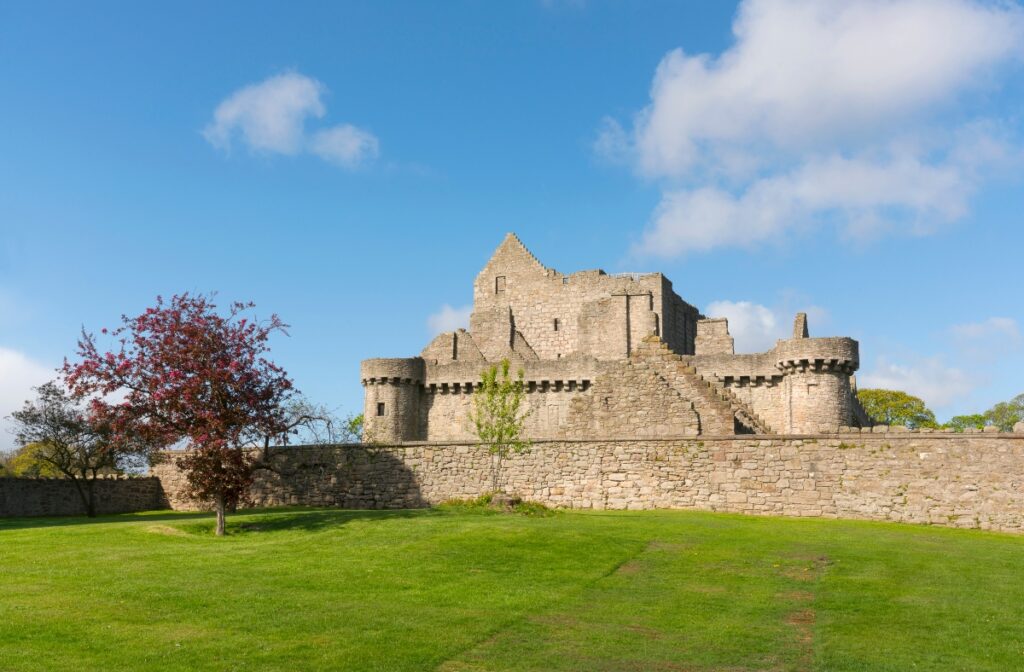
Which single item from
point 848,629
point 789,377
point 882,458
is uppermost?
point 789,377

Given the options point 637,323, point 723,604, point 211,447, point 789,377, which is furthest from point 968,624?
point 637,323

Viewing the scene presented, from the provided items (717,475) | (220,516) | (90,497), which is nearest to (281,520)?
(220,516)

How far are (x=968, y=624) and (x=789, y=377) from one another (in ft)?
110

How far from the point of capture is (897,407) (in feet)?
276

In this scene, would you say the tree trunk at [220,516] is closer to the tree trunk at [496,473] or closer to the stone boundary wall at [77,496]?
the tree trunk at [496,473]

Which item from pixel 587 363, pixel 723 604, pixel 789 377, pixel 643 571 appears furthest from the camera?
pixel 587 363

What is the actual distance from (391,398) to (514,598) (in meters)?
40.4

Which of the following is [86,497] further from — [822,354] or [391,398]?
[822,354]

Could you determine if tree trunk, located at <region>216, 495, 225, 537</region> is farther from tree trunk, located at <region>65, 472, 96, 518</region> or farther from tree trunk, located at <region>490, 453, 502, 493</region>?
tree trunk, located at <region>65, 472, 96, 518</region>

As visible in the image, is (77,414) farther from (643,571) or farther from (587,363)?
(643,571)

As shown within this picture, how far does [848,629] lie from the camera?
13.9m

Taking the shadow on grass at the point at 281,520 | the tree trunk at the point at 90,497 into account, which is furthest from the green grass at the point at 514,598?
A: the tree trunk at the point at 90,497

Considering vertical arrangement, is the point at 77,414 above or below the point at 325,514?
above

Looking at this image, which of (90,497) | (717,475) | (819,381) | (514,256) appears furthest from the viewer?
(514,256)
